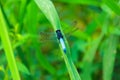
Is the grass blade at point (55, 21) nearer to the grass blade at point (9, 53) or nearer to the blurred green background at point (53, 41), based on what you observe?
the grass blade at point (9, 53)

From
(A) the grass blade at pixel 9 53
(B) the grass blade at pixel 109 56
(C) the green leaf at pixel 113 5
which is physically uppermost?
(C) the green leaf at pixel 113 5

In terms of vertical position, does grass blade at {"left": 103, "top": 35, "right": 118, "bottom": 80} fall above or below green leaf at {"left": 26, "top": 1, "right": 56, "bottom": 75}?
below

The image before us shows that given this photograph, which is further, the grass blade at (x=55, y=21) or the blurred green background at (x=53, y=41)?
the blurred green background at (x=53, y=41)

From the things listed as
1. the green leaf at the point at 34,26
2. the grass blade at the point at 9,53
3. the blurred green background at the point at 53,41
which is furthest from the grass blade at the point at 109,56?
the grass blade at the point at 9,53

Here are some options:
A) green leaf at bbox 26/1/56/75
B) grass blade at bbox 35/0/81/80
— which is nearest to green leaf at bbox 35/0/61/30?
grass blade at bbox 35/0/81/80

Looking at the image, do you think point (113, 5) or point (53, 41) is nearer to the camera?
point (113, 5)

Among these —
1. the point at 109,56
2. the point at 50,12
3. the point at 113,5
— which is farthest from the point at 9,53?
the point at 109,56

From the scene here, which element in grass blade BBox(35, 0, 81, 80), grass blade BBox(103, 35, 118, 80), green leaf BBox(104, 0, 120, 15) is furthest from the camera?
grass blade BBox(103, 35, 118, 80)

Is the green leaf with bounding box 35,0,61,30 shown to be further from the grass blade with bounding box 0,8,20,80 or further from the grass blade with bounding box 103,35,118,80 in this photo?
the grass blade with bounding box 103,35,118,80

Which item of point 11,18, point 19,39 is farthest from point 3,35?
point 11,18

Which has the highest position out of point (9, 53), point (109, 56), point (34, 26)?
point (34, 26)

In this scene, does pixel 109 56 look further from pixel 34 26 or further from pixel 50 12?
pixel 50 12
